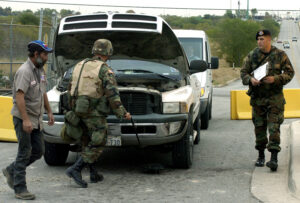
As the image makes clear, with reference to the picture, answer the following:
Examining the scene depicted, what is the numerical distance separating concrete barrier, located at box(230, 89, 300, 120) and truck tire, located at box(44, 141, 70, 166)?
707cm

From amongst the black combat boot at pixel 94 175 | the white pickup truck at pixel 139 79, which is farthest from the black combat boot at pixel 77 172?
the white pickup truck at pixel 139 79

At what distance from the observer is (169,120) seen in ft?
23.2

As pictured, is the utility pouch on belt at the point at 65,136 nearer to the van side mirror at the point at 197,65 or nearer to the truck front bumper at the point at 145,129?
the truck front bumper at the point at 145,129

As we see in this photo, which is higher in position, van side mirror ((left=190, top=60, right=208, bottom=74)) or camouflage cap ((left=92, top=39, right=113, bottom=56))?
camouflage cap ((left=92, top=39, right=113, bottom=56))

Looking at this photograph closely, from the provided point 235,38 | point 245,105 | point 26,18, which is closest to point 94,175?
point 245,105

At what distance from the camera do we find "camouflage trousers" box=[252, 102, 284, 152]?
7410mm

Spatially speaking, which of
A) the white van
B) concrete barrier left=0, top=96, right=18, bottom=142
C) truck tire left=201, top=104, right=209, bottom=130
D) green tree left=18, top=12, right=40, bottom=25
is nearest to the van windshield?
the white van

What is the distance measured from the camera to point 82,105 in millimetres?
6195

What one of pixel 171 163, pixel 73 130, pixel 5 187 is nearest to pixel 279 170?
Result: pixel 171 163

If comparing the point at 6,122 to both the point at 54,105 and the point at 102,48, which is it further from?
the point at 102,48

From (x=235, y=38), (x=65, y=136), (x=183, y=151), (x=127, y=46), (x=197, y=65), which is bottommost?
(x=235, y=38)

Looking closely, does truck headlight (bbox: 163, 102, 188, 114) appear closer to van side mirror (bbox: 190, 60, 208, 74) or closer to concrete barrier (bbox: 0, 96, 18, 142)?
van side mirror (bbox: 190, 60, 208, 74)

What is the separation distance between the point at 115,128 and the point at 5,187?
4.89 feet

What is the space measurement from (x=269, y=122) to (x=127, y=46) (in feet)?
7.42
